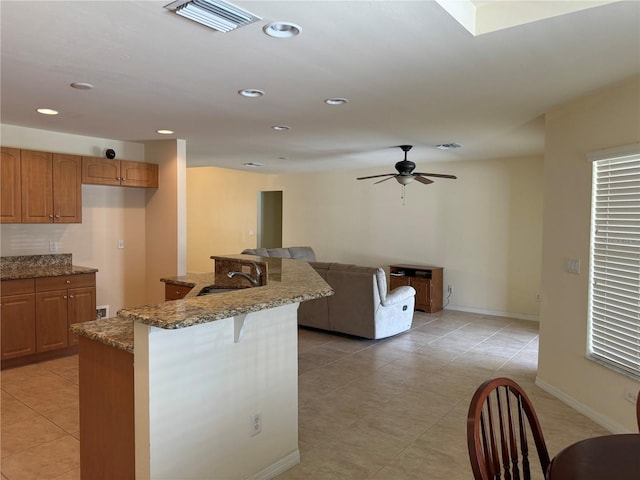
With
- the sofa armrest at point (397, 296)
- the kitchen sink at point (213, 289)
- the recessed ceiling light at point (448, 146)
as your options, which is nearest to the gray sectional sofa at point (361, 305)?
the sofa armrest at point (397, 296)

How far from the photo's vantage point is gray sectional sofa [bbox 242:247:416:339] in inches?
212

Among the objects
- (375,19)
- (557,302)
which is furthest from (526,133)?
(375,19)

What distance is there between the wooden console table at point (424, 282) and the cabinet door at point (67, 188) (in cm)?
485

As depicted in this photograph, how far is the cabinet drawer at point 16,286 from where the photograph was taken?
13.6 feet

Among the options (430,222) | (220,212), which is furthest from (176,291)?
(220,212)

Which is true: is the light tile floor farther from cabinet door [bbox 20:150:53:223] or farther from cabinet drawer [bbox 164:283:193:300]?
cabinet door [bbox 20:150:53:223]

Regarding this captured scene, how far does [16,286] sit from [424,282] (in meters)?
5.47

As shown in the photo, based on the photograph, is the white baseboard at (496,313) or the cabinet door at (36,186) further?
the white baseboard at (496,313)

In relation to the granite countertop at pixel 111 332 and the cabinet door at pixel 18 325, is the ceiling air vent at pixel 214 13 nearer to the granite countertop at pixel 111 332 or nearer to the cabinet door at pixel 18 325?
the granite countertop at pixel 111 332

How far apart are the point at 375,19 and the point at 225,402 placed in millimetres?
2009

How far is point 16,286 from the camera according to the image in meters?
4.22

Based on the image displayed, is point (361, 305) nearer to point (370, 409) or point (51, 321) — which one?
point (370, 409)

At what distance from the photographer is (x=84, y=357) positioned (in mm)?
2258

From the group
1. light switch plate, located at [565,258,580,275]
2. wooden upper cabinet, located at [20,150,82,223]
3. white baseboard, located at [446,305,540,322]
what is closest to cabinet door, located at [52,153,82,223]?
wooden upper cabinet, located at [20,150,82,223]
